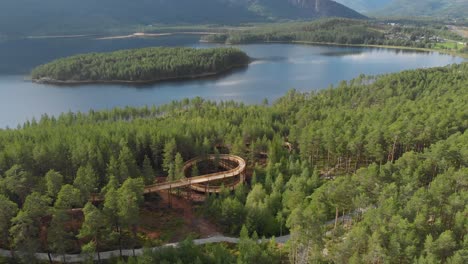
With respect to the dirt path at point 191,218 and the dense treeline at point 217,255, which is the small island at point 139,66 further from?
the dense treeline at point 217,255

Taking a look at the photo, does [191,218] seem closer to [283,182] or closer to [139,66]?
[283,182]

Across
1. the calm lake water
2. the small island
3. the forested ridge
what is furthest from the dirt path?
the small island

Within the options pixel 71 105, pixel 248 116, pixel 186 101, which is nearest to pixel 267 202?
pixel 248 116

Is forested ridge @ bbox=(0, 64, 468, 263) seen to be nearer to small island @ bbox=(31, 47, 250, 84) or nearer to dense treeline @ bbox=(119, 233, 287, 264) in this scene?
dense treeline @ bbox=(119, 233, 287, 264)

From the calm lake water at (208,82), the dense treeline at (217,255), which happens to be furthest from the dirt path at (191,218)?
the calm lake water at (208,82)

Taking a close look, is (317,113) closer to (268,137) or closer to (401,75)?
(268,137)
